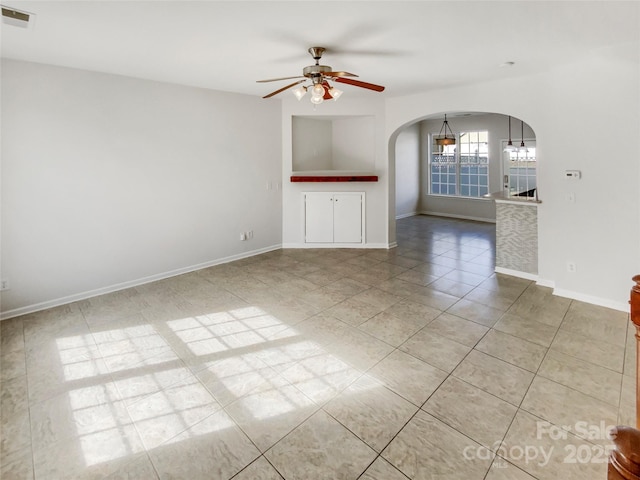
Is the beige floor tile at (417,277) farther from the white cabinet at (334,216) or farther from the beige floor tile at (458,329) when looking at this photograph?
the white cabinet at (334,216)

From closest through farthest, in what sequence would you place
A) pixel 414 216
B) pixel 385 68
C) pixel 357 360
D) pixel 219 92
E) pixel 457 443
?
pixel 457 443 < pixel 357 360 < pixel 385 68 < pixel 219 92 < pixel 414 216

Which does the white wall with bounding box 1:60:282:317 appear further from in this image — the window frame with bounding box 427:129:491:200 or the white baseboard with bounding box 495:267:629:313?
the window frame with bounding box 427:129:491:200

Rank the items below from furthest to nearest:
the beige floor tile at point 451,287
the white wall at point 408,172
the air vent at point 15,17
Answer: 1. the white wall at point 408,172
2. the beige floor tile at point 451,287
3. the air vent at point 15,17

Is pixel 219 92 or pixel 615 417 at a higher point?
pixel 219 92

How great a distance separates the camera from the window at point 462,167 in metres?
8.52

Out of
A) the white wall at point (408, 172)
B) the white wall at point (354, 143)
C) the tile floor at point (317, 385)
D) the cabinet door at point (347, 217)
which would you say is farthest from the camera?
the white wall at point (408, 172)

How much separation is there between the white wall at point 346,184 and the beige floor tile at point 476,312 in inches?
99.6

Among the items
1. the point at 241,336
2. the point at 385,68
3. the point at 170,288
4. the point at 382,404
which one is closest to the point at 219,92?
the point at 385,68

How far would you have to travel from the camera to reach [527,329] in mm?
A: 3084

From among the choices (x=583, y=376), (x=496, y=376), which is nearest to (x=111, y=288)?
(x=496, y=376)

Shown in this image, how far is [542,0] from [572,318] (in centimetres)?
272

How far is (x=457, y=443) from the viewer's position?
1.85 m

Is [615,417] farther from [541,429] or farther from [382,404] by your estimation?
[382,404]

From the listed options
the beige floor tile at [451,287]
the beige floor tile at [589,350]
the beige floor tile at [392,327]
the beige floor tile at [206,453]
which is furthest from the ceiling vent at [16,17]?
the beige floor tile at [589,350]
